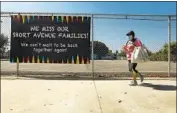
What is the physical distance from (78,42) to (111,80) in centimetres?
172

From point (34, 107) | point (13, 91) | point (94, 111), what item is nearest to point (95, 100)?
point (94, 111)

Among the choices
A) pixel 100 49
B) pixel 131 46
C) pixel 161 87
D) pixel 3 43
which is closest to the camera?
pixel 161 87

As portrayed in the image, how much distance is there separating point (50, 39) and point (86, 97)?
3.65 meters

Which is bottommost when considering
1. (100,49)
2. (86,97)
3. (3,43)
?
(86,97)

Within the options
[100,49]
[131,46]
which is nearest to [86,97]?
[131,46]

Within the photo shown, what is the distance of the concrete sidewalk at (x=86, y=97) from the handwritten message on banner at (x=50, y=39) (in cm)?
142

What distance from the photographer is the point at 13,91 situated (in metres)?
8.48

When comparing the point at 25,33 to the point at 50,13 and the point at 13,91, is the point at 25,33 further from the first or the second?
the point at 13,91

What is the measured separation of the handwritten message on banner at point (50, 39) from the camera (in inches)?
435

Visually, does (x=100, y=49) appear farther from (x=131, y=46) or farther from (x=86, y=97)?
(x=86, y=97)

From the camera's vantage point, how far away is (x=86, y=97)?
7.94 metres

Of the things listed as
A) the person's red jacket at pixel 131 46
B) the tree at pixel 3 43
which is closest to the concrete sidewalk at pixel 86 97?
the person's red jacket at pixel 131 46

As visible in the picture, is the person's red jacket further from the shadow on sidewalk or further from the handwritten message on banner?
the handwritten message on banner

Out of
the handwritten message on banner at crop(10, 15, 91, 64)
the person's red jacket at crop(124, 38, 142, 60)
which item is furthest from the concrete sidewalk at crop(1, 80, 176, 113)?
the handwritten message on banner at crop(10, 15, 91, 64)
